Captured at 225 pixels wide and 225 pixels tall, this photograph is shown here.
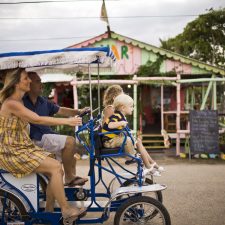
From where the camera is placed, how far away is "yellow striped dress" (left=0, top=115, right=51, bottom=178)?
4.21 meters

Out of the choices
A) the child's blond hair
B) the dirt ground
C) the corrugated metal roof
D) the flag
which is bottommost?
the dirt ground

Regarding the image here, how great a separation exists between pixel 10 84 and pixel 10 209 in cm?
141

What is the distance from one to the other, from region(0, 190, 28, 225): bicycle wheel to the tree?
2948 centimetres

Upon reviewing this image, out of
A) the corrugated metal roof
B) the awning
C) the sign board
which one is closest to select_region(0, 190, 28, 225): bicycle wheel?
the awning

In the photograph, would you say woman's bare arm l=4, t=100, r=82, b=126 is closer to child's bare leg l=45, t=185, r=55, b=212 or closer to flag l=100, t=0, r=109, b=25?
child's bare leg l=45, t=185, r=55, b=212

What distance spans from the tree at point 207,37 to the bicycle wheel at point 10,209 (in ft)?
96.7

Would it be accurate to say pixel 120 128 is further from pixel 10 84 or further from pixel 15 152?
pixel 10 84

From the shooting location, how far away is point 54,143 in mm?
4828

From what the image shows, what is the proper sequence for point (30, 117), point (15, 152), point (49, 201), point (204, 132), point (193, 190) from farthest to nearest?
point (204, 132), point (193, 190), point (49, 201), point (15, 152), point (30, 117)

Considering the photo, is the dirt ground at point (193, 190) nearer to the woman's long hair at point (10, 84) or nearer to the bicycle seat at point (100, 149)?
the bicycle seat at point (100, 149)

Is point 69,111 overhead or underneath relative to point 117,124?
overhead

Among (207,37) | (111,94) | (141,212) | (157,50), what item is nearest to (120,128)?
(111,94)

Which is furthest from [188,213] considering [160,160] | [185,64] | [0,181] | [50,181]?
[185,64]

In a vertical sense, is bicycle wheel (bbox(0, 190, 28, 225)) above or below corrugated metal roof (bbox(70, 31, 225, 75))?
below
